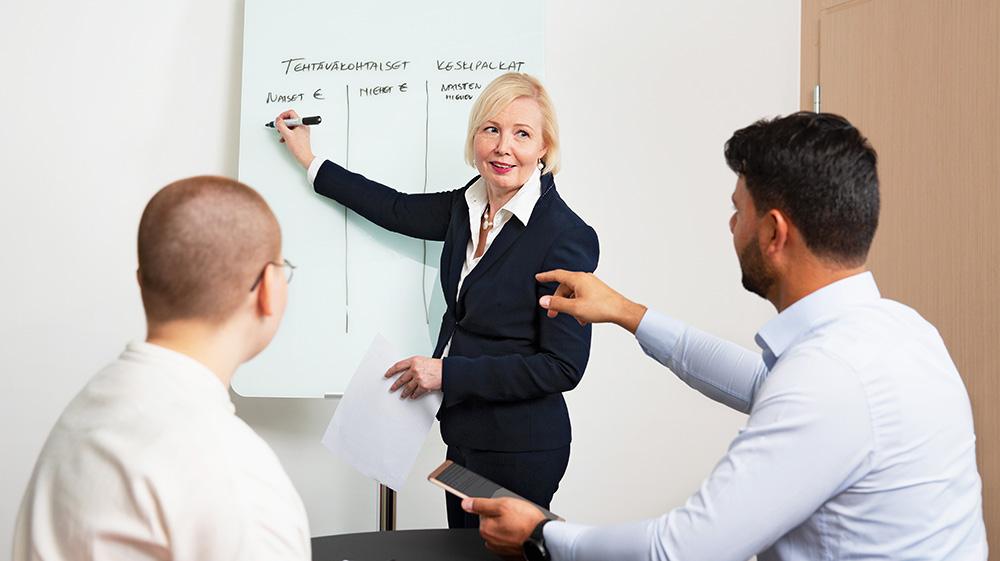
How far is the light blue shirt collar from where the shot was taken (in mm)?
1299

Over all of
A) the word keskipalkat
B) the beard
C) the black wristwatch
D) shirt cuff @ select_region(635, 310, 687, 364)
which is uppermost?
the word keskipalkat

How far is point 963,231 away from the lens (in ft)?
8.56

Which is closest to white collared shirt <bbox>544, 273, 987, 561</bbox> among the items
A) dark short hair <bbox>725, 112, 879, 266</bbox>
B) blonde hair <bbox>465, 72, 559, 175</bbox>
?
dark short hair <bbox>725, 112, 879, 266</bbox>

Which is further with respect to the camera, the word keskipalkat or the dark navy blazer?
the word keskipalkat

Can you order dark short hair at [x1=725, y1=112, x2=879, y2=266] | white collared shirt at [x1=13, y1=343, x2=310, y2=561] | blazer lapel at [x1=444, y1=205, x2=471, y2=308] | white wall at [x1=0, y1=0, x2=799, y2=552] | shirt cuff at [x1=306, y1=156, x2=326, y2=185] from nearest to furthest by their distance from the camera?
1. white collared shirt at [x1=13, y1=343, x2=310, y2=561]
2. dark short hair at [x1=725, y1=112, x2=879, y2=266]
3. blazer lapel at [x1=444, y1=205, x2=471, y2=308]
4. shirt cuff at [x1=306, y1=156, x2=326, y2=185]
5. white wall at [x1=0, y1=0, x2=799, y2=552]

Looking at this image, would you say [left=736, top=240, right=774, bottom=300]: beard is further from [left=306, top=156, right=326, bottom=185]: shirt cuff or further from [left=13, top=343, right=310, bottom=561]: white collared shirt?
[left=306, top=156, right=326, bottom=185]: shirt cuff

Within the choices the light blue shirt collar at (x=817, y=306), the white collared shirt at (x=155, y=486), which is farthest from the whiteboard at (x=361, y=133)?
the white collared shirt at (x=155, y=486)

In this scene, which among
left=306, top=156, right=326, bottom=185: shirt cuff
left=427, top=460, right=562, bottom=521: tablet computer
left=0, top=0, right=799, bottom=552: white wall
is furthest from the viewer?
left=0, top=0, right=799, bottom=552: white wall

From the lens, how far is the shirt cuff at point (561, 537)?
1.30 meters

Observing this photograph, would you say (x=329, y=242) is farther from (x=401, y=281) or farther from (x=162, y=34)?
(x=162, y=34)

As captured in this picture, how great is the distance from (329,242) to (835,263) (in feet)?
4.98

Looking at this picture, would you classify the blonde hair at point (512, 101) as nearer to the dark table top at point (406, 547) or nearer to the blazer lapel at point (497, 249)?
the blazer lapel at point (497, 249)

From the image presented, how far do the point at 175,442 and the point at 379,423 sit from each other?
1.18 metres

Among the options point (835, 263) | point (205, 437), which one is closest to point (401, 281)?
point (835, 263)
